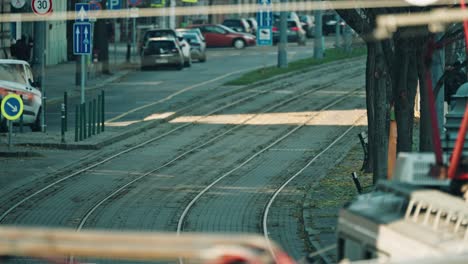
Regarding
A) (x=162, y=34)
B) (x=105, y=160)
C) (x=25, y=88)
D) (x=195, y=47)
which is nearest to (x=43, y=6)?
(x=25, y=88)

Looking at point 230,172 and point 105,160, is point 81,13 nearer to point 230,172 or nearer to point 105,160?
point 105,160

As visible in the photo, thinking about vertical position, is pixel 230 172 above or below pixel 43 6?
below

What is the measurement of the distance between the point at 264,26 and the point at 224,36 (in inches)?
965

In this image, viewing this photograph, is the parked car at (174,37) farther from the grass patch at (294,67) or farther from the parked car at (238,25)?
the parked car at (238,25)

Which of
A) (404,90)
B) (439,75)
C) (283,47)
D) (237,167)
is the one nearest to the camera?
(404,90)

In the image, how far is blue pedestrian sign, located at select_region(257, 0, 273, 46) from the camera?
5062cm

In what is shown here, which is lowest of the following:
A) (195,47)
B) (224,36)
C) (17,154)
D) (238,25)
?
(17,154)

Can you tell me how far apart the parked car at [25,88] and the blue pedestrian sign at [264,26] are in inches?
737

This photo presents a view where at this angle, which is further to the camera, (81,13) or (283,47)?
(283,47)

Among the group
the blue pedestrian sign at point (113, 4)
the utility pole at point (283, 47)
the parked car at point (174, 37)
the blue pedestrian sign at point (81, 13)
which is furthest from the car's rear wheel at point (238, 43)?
the blue pedestrian sign at point (81, 13)

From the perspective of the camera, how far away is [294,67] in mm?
55656

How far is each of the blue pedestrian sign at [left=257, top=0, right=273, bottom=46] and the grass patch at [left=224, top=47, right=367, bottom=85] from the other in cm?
128

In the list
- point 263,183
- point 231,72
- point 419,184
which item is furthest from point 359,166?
point 231,72

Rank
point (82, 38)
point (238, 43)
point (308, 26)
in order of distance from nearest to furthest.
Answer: point (82, 38)
point (238, 43)
point (308, 26)
